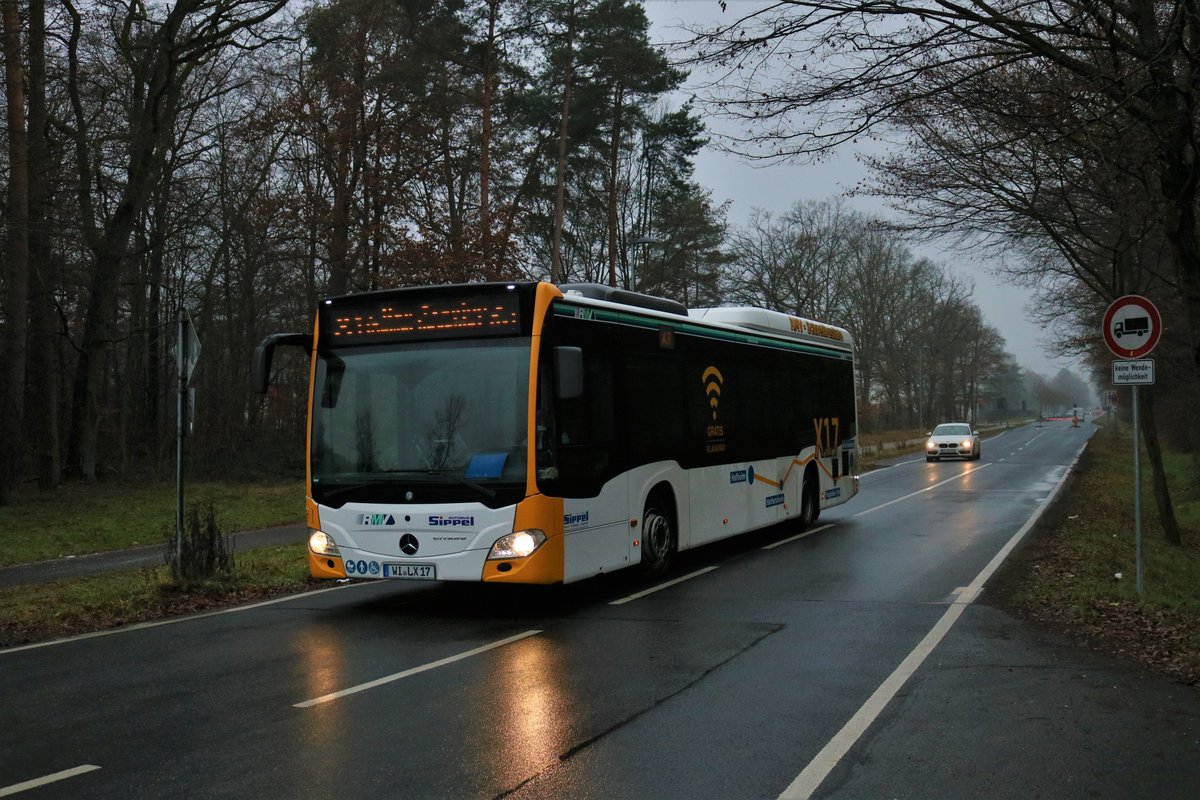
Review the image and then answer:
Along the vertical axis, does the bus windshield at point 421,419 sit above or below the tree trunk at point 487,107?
below

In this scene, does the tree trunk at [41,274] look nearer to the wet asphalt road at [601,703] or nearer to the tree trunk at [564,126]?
the tree trunk at [564,126]

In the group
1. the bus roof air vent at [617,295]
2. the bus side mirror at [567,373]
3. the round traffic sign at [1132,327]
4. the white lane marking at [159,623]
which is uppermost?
the bus roof air vent at [617,295]

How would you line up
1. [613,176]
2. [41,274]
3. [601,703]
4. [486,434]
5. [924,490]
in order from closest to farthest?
[601,703] < [486,434] < [41,274] < [924,490] < [613,176]

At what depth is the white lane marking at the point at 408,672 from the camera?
→ 265 inches

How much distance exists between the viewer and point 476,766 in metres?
5.30

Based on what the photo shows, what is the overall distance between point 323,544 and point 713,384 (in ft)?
17.9

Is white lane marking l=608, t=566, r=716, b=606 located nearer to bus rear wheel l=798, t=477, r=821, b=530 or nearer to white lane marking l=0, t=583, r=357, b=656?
white lane marking l=0, t=583, r=357, b=656

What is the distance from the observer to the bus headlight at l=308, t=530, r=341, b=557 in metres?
9.84

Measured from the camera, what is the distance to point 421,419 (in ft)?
31.7

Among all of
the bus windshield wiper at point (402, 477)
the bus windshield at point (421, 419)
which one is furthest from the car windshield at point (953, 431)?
the bus windshield wiper at point (402, 477)

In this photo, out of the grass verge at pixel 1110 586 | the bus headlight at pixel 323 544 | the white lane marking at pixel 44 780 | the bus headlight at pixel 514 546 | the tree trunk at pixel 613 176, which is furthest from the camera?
the tree trunk at pixel 613 176

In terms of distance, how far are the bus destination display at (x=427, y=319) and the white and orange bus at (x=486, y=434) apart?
13mm

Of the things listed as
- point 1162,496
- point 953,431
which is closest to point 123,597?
point 1162,496

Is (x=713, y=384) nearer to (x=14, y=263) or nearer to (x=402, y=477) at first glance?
(x=402, y=477)
